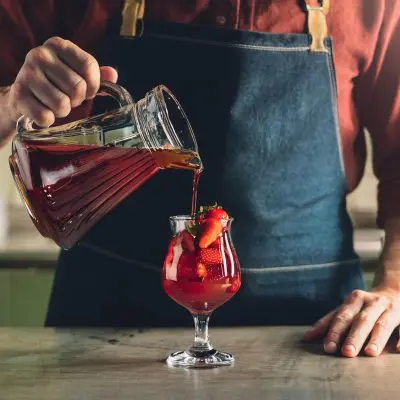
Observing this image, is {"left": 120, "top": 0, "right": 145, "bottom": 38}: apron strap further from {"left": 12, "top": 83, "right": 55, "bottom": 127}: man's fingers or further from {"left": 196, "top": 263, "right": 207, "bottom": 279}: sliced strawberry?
{"left": 196, "top": 263, "right": 207, "bottom": 279}: sliced strawberry

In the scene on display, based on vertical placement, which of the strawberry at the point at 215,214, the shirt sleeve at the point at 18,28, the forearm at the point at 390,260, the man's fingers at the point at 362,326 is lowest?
the man's fingers at the point at 362,326

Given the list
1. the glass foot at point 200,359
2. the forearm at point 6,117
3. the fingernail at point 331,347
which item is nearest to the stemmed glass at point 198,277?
the glass foot at point 200,359

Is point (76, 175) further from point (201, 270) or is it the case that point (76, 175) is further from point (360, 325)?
point (360, 325)

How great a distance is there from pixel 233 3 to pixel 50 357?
70 centimetres

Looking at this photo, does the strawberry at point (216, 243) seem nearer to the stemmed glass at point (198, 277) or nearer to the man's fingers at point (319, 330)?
the stemmed glass at point (198, 277)

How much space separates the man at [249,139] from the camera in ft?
4.77

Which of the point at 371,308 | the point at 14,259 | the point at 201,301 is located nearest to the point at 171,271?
the point at 201,301

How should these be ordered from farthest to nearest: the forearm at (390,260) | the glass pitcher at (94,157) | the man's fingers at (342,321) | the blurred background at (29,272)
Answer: the blurred background at (29,272)
the forearm at (390,260)
the man's fingers at (342,321)
the glass pitcher at (94,157)

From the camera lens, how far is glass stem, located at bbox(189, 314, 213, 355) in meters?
1.09

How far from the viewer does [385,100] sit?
5.09 ft

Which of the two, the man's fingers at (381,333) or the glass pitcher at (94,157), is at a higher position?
the glass pitcher at (94,157)

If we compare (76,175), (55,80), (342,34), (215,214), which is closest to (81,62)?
(55,80)

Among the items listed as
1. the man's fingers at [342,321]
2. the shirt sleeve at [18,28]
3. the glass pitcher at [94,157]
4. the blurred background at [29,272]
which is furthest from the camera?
the blurred background at [29,272]

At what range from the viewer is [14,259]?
2203mm
